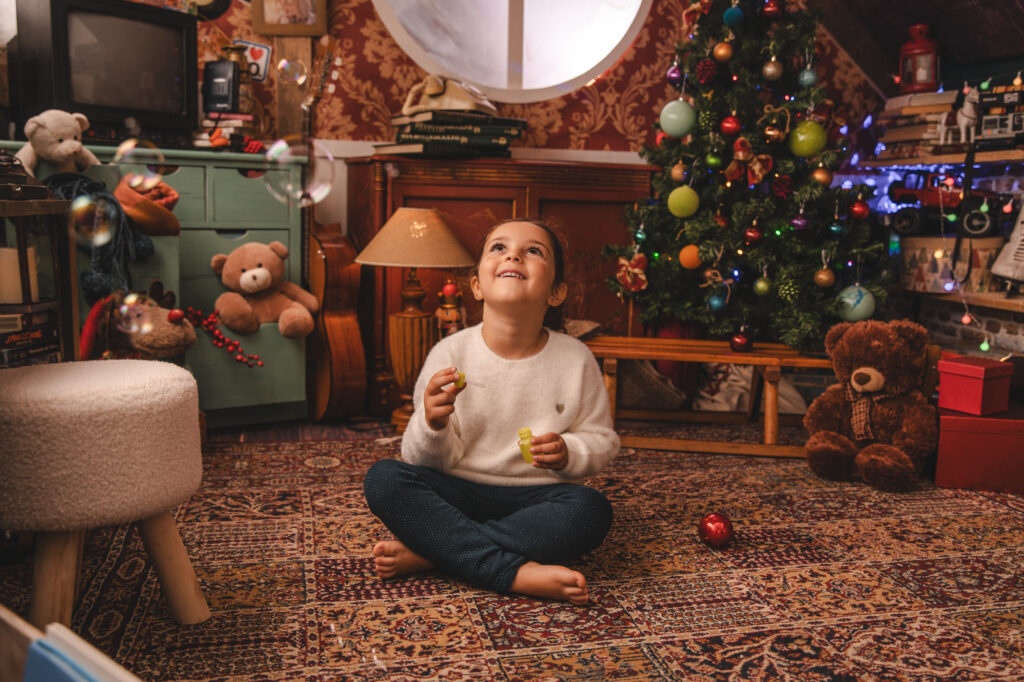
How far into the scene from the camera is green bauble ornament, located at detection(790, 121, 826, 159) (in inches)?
116

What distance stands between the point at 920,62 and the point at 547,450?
292 centimetres

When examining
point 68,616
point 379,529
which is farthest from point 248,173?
point 68,616

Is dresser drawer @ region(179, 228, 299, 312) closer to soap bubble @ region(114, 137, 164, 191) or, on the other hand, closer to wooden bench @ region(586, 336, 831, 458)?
soap bubble @ region(114, 137, 164, 191)

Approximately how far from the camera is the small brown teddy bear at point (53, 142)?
228cm

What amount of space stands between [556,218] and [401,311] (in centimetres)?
72

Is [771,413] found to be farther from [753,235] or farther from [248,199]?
[248,199]

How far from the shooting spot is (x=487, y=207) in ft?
10.3

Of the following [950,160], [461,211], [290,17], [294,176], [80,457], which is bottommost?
[80,457]

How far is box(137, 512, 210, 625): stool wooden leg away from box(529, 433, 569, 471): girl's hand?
2.22 ft

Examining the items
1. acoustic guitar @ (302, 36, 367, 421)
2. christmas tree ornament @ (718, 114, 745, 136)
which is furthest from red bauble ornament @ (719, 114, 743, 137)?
acoustic guitar @ (302, 36, 367, 421)

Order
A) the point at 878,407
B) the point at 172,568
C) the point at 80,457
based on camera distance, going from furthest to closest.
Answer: the point at 878,407 < the point at 172,568 < the point at 80,457

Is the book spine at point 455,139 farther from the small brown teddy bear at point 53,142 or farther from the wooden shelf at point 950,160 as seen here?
the wooden shelf at point 950,160

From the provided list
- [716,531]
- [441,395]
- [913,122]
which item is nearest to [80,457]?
[441,395]

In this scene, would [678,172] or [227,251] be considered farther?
[678,172]
